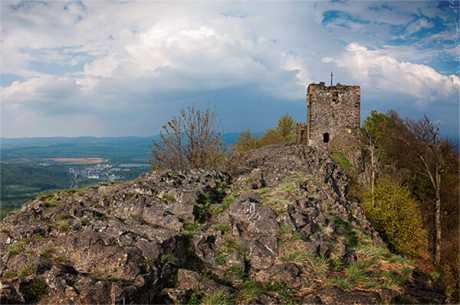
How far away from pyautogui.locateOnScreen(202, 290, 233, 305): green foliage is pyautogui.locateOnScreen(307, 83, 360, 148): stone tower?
93.9ft

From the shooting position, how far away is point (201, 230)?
43.7 feet

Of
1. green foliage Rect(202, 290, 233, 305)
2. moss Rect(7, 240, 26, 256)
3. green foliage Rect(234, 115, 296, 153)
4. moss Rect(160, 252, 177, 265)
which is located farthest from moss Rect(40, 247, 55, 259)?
green foliage Rect(234, 115, 296, 153)

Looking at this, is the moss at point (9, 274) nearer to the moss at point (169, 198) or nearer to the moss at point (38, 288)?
the moss at point (38, 288)

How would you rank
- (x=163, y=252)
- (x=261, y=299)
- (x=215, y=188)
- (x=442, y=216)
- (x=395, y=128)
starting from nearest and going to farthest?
1. (x=261, y=299)
2. (x=163, y=252)
3. (x=215, y=188)
4. (x=442, y=216)
5. (x=395, y=128)

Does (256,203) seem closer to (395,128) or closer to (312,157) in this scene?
(312,157)

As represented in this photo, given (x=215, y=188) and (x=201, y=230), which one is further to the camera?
(x=215, y=188)

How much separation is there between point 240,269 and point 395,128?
3638 centimetres

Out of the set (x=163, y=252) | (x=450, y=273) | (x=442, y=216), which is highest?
(x=163, y=252)

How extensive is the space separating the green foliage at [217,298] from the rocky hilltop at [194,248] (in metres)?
0.03

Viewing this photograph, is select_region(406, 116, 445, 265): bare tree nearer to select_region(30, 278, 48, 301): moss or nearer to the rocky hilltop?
the rocky hilltop

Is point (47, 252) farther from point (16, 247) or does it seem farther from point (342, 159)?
point (342, 159)

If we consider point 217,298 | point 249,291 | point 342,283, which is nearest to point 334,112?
point 342,283

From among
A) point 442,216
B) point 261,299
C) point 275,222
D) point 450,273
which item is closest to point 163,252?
point 261,299

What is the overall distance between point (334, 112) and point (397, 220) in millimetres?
11388
